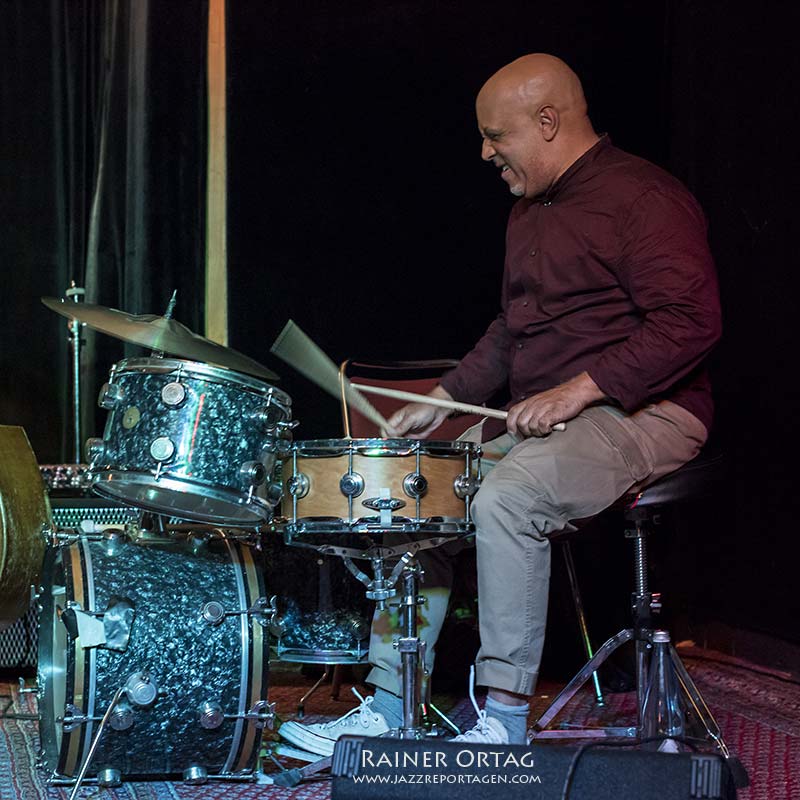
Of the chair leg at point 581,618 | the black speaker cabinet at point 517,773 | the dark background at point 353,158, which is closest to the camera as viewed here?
the black speaker cabinet at point 517,773

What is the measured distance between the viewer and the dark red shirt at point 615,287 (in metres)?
2.34

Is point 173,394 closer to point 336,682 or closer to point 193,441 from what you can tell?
point 193,441

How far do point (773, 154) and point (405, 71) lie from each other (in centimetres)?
130

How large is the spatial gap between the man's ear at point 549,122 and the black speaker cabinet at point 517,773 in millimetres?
1410

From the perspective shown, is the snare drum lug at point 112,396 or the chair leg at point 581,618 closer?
the snare drum lug at point 112,396

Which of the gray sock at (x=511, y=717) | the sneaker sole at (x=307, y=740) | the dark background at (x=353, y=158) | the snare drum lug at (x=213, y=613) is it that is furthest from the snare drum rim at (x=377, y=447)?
the dark background at (x=353, y=158)

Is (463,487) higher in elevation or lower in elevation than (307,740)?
higher

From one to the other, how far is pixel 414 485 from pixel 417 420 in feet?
1.59

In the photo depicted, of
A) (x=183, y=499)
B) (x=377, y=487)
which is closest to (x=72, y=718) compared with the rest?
(x=183, y=499)

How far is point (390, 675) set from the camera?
2.57 m

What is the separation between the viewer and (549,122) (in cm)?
261

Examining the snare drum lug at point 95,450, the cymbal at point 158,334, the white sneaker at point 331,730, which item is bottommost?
the white sneaker at point 331,730

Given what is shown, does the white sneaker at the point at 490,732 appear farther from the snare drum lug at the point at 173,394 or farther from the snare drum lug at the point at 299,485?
the snare drum lug at the point at 173,394

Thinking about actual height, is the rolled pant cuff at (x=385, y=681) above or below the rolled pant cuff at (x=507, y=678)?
below
